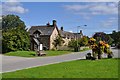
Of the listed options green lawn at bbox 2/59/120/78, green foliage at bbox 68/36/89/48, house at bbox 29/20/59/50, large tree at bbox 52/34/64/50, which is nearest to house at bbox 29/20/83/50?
house at bbox 29/20/59/50

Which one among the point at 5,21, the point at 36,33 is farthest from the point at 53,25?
the point at 5,21

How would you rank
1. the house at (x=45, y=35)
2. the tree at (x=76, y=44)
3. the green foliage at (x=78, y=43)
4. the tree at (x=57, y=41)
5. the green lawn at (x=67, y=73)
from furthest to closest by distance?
the green foliage at (x=78, y=43) < the tree at (x=57, y=41) < the house at (x=45, y=35) < the tree at (x=76, y=44) < the green lawn at (x=67, y=73)

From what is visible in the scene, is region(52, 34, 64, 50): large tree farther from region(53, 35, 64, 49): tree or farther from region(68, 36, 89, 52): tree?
region(68, 36, 89, 52): tree

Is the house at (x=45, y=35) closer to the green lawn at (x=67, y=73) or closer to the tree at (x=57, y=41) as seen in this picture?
the tree at (x=57, y=41)

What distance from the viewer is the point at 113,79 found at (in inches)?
550

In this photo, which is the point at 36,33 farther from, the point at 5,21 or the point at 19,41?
the point at 5,21

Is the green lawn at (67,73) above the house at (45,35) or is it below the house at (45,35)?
below

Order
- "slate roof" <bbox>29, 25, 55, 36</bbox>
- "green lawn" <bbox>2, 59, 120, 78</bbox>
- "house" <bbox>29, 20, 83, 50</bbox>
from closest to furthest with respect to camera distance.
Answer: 1. "green lawn" <bbox>2, 59, 120, 78</bbox>
2. "house" <bbox>29, 20, 83, 50</bbox>
3. "slate roof" <bbox>29, 25, 55, 36</bbox>

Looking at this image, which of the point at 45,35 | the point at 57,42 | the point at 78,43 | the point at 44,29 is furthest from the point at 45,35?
the point at 78,43

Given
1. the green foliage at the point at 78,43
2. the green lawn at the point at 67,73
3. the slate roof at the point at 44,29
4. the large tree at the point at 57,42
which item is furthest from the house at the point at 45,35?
the green lawn at the point at 67,73

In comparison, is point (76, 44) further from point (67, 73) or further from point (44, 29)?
point (67, 73)

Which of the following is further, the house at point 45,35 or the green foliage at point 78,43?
A: the green foliage at point 78,43

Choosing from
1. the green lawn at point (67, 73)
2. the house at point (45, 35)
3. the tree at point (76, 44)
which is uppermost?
the house at point (45, 35)

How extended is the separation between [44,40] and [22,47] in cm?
Result: 2140
